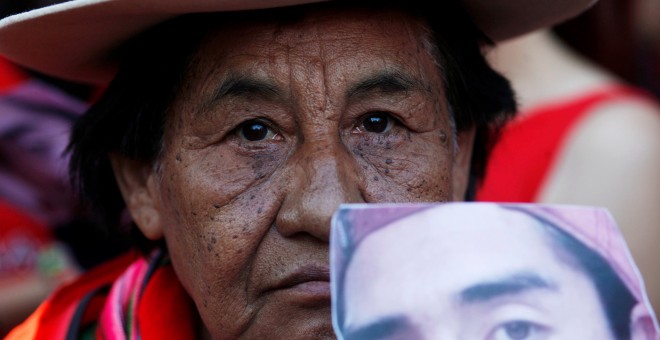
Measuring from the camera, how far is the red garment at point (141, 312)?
2488 mm

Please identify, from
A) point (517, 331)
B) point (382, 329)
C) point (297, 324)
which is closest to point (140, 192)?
point (297, 324)

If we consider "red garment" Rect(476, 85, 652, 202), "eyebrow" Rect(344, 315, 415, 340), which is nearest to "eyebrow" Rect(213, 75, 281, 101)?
"eyebrow" Rect(344, 315, 415, 340)

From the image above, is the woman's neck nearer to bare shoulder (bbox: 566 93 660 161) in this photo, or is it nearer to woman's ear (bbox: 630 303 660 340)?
bare shoulder (bbox: 566 93 660 161)

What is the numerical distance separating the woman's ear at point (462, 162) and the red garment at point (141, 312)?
28.7 inches

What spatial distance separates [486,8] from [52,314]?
133 centimetres

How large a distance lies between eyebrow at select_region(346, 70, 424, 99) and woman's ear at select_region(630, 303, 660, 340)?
0.76 m

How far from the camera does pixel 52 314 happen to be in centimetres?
265

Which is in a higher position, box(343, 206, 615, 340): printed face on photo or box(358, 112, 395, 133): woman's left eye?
Answer: box(358, 112, 395, 133): woman's left eye

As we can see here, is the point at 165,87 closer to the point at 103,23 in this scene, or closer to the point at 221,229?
the point at 103,23

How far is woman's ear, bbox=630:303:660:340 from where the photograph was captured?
1.65 meters

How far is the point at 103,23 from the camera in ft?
7.27

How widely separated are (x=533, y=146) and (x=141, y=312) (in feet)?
5.76

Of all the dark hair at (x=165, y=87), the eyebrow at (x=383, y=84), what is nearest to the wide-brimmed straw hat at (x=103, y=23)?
the dark hair at (x=165, y=87)

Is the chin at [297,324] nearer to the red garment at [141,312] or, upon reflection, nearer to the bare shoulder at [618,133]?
the red garment at [141,312]
